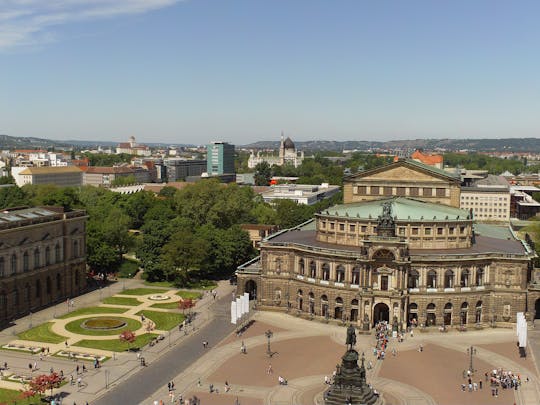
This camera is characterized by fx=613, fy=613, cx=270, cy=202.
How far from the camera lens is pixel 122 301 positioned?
101000mm

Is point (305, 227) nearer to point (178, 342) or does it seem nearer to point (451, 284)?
point (451, 284)

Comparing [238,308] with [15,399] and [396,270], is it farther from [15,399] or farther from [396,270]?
[15,399]

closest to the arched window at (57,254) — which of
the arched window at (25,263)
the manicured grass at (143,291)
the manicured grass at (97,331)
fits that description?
the arched window at (25,263)

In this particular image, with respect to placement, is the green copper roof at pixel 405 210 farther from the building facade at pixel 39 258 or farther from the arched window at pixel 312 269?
the building facade at pixel 39 258

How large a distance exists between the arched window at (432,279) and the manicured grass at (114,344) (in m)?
39.7

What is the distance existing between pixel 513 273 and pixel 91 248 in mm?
74556

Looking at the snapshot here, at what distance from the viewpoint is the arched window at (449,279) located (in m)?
88.2

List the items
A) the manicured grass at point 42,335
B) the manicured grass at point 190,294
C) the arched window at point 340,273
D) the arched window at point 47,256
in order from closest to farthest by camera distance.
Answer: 1. the manicured grass at point 42,335
2. the arched window at point 340,273
3. the arched window at point 47,256
4. the manicured grass at point 190,294

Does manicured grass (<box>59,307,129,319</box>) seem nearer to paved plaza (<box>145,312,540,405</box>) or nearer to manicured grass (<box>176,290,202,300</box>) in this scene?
manicured grass (<box>176,290,202,300</box>)

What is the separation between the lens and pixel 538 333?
85.4 metres

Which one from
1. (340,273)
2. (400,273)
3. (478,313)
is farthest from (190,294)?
(478,313)

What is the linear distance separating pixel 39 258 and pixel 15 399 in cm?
Result: 3925

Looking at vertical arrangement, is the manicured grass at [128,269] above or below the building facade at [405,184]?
below

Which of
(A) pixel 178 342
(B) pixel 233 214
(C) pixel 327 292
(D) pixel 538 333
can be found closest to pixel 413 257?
(C) pixel 327 292
